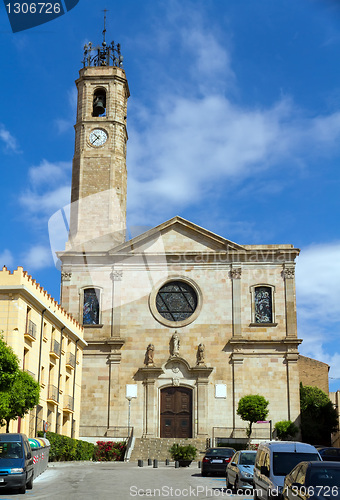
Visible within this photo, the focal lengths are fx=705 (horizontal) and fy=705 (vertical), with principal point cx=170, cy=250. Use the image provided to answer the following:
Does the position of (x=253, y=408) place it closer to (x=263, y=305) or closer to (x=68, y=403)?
(x=263, y=305)

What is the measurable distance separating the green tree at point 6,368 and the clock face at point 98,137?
93.7ft

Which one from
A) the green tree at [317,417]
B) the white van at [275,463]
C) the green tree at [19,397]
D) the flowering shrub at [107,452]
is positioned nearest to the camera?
the white van at [275,463]

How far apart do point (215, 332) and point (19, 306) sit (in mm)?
18734

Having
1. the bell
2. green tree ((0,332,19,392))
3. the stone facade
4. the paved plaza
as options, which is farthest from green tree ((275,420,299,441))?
the bell

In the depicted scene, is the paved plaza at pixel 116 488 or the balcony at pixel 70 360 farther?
the balcony at pixel 70 360

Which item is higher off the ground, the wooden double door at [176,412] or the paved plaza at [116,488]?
the wooden double door at [176,412]

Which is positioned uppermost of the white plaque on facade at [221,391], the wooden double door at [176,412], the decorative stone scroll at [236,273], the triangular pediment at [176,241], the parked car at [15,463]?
the triangular pediment at [176,241]

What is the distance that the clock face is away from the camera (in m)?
53.2

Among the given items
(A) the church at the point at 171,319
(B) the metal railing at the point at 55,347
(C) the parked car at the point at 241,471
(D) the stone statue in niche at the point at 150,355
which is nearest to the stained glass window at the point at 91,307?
(A) the church at the point at 171,319

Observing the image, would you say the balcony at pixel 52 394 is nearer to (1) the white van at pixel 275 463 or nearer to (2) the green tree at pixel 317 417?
(2) the green tree at pixel 317 417

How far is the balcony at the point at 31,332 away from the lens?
33.3m

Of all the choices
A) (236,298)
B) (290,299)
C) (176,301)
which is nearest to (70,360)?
(176,301)

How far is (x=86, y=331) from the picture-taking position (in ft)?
159

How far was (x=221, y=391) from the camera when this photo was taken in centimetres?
4675
